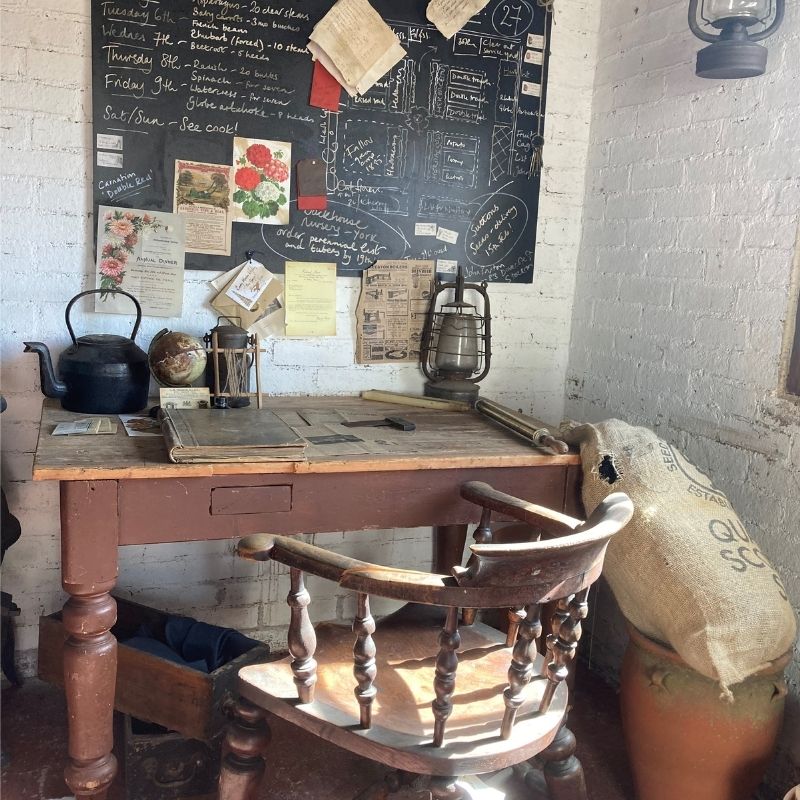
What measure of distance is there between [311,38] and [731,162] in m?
1.34

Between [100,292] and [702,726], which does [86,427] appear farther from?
[702,726]

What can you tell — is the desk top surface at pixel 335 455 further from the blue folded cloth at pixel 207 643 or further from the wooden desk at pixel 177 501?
the blue folded cloth at pixel 207 643

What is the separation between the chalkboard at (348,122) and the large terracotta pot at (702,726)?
1511 millimetres

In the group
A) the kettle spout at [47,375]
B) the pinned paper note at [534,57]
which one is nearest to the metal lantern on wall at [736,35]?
the pinned paper note at [534,57]

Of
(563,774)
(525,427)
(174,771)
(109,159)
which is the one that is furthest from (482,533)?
→ (109,159)

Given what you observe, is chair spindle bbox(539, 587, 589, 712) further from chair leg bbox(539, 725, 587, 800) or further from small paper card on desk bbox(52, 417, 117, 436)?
small paper card on desk bbox(52, 417, 117, 436)

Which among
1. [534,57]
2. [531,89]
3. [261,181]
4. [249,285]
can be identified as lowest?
[249,285]

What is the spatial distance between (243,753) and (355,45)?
2.11m

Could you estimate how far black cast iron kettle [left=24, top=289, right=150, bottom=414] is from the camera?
7.43ft

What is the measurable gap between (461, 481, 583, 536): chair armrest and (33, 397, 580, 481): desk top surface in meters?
0.08

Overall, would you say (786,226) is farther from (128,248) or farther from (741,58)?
(128,248)

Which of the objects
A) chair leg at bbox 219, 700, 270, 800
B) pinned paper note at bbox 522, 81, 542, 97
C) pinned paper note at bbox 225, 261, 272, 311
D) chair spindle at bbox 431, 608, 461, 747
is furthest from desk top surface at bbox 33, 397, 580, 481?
pinned paper note at bbox 522, 81, 542, 97

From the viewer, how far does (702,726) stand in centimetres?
198

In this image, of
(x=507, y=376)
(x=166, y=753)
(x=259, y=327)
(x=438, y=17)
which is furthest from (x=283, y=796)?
(x=438, y=17)
